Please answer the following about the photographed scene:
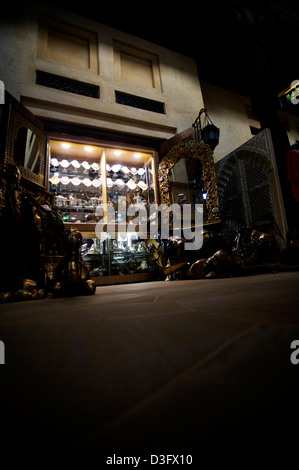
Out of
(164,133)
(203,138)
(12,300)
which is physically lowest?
(12,300)

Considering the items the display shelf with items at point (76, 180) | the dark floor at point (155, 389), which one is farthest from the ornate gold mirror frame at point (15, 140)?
the dark floor at point (155, 389)

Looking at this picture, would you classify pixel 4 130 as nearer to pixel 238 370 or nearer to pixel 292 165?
pixel 238 370

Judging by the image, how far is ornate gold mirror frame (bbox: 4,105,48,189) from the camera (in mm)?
3162

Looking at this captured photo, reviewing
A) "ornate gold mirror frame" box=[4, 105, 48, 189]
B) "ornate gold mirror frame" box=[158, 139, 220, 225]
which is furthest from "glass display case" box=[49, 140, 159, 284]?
"ornate gold mirror frame" box=[4, 105, 48, 189]

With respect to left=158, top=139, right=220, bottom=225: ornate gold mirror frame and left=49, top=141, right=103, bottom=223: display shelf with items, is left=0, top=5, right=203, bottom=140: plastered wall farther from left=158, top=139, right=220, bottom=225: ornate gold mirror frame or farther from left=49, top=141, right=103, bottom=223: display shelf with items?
left=158, top=139, right=220, bottom=225: ornate gold mirror frame

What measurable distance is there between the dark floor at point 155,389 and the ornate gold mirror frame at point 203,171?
410 centimetres

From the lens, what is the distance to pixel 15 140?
10.8 ft

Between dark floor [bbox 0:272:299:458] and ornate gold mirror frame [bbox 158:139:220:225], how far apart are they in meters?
4.10

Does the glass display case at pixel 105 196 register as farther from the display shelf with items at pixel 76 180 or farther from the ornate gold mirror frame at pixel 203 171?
the ornate gold mirror frame at pixel 203 171

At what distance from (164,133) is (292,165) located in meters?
3.28

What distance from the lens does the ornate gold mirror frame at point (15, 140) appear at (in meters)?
3.16

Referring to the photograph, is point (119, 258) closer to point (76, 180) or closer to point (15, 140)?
point (76, 180)

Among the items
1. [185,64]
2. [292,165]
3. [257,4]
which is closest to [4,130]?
[292,165]

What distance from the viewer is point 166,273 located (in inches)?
149
